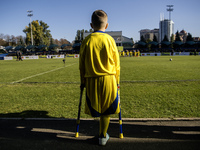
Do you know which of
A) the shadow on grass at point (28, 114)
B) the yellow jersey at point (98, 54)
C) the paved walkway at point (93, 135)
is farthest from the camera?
the shadow on grass at point (28, 114)

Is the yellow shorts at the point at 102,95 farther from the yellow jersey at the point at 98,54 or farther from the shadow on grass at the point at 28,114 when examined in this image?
the shadow on grass at the point at 28,114

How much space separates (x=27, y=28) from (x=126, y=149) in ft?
274

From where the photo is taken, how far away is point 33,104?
17.1 feet

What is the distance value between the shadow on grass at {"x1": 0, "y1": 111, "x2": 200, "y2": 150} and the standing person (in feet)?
2.20

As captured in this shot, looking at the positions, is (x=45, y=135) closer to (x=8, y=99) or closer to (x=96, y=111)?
(x=96, y=111)

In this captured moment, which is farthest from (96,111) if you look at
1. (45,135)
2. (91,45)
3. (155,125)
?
(155,125)

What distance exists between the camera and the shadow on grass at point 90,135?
2.84 metres

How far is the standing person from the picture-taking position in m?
2.62

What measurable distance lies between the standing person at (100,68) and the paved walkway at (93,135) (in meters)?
0.68

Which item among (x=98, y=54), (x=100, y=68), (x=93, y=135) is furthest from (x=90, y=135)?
(x=98, y=54)

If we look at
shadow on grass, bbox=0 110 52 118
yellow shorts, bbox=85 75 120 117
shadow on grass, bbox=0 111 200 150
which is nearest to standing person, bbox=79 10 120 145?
yellow shorts, bbox=85 75 120 117

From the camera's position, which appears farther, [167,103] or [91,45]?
[167,103]

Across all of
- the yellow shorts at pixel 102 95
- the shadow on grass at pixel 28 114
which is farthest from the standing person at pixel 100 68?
the shadow on grass at pixel 28 114

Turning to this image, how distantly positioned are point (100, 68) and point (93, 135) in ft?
4.79
